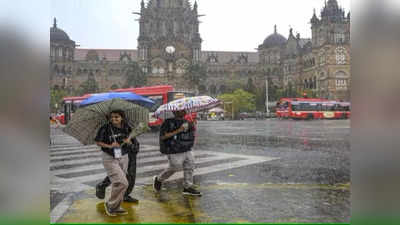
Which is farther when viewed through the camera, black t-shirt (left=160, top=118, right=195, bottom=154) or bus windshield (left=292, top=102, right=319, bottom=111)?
bus windshield (left=292, top=102, right=319, bottom=111)

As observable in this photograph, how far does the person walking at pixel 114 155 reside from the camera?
14.0 feet

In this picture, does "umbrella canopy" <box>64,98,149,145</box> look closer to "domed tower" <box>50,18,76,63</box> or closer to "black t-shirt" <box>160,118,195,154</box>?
"black t-shirt" <box>160,118,195,154</box>

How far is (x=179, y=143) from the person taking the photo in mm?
5199

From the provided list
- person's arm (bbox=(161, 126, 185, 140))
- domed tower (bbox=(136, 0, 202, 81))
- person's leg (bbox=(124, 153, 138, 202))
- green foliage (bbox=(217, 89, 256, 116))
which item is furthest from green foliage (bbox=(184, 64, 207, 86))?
person's leg (bbox=(124, 153, 138, 202))

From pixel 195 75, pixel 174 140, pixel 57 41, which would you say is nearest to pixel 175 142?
pixel 174 140

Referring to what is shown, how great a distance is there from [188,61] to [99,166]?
4871cm

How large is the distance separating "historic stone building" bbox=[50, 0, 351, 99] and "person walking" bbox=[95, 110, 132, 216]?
27.6 ft

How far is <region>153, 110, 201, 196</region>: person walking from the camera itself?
17.0 ft

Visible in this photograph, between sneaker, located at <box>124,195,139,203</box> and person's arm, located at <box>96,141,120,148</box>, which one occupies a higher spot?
person's arm, located at <box>96,141,120,148</box>

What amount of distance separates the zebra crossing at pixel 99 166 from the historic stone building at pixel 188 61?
527cm

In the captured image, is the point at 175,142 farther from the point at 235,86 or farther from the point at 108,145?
the point at 235,86

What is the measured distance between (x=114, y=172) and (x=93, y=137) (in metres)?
0.61
